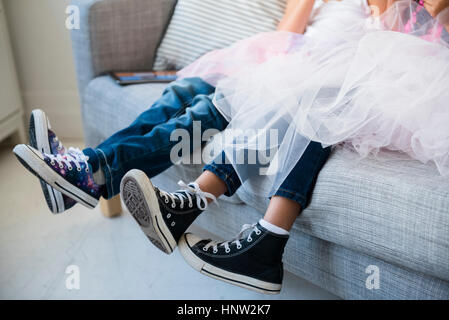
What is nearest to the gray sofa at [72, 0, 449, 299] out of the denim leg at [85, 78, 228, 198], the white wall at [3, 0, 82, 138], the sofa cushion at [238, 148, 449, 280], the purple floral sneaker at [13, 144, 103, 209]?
the sofa cushion at [238, 148, 449, 280]

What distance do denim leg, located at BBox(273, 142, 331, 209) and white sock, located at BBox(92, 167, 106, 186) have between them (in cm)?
35

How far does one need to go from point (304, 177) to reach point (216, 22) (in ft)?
2.38

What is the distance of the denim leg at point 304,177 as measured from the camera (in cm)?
82

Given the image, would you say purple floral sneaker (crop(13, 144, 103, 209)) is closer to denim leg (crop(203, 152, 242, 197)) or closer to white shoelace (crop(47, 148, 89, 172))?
white shoelace (crop(47, 148, 89, 172))

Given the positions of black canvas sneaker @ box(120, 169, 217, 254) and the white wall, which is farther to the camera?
the white wall

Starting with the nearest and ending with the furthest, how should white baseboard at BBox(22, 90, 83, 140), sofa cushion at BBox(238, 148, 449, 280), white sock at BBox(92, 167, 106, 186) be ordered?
sofa cushion at BBox(238, 148, 449, 280), white sock at BBox(92, 167, 106, 186), white baseboard at BBox(22, 90, 83, 140)

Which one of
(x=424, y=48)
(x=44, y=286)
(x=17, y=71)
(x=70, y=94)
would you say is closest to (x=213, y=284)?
(x=44, y=286)

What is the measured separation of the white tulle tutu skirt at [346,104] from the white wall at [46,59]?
3.78ft

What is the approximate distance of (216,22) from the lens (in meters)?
1.37

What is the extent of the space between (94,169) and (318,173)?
Answer: 44 centimetres

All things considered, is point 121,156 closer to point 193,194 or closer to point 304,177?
point 193,194

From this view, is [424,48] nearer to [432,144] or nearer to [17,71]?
[432,144]

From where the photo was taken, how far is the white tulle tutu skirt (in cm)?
78
